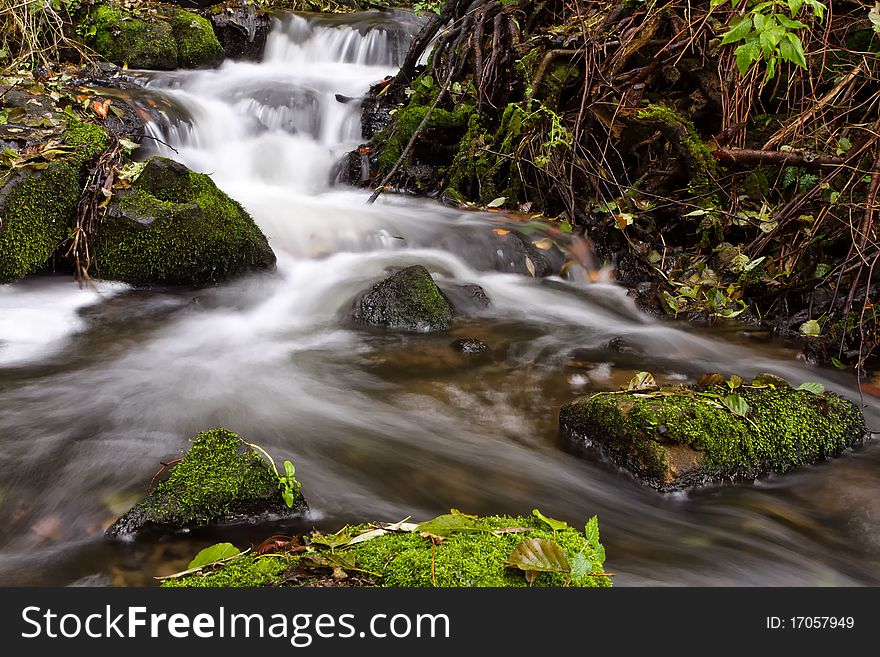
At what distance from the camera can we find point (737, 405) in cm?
288

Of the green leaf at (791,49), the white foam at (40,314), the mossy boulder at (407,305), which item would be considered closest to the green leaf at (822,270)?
the green leaf at (791,49)

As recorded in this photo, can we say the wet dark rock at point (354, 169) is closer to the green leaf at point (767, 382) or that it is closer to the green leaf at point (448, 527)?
the green leaf at point (767, 382)

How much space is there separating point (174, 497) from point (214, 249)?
3.15 metres

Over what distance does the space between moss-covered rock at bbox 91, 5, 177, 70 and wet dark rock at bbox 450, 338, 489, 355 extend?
797cm

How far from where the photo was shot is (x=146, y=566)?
206 cm

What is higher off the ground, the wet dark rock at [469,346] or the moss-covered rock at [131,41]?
the moss-covered rock at [131,41]

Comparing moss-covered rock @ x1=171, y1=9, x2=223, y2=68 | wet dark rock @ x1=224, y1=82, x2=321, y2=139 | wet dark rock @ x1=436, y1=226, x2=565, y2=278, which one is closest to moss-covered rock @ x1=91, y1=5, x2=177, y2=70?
moss-covered rock @ x1=171, y1=9, x2=223, y2=68

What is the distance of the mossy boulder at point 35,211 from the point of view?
4547mm

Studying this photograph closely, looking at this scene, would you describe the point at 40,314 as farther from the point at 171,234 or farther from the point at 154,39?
the point at 154,39

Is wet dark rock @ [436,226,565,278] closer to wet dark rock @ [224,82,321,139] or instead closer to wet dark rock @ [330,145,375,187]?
wet dark rock @ [330,145,375,187]

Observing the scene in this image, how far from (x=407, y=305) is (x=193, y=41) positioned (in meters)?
7.79

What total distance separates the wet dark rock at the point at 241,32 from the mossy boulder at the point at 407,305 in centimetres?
787

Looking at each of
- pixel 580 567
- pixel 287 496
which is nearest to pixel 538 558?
pixel 580 567
